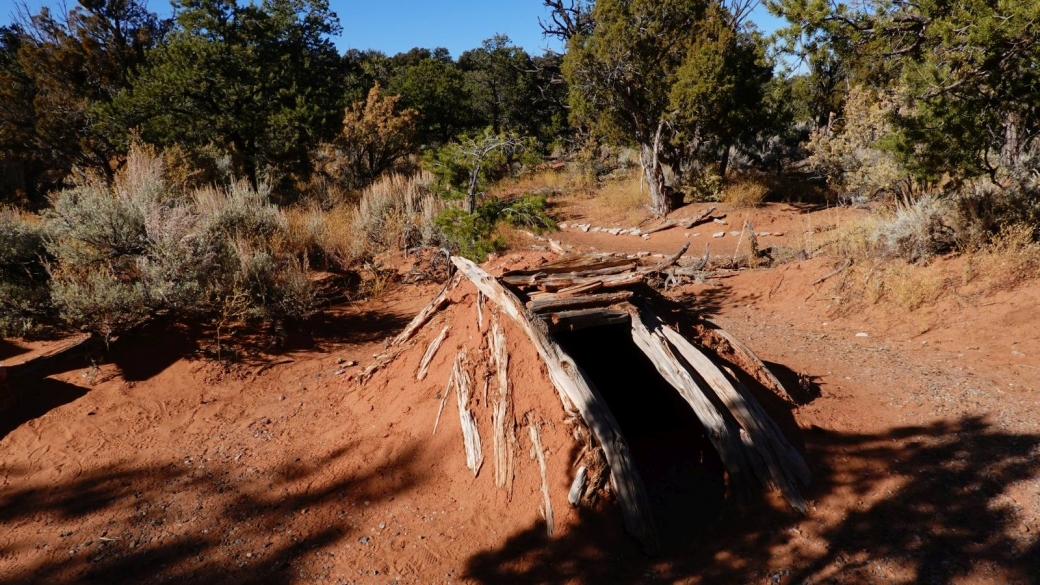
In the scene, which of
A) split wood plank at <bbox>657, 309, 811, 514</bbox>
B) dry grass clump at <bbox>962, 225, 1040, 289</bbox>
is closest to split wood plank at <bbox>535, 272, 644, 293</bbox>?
split wood plank at <bbox>657, 309, 811, 514</bbox>

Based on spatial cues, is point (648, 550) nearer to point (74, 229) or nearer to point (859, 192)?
point (74, 229)

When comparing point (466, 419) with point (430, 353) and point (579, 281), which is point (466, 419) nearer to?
point (430, 353)

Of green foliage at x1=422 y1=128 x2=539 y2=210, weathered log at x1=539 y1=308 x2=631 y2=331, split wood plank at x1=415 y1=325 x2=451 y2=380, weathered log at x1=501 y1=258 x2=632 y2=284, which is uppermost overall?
green foliage at x1=422 y1=128 x2=539 y2=210

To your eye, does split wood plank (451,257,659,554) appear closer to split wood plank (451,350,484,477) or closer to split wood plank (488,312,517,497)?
split wood plank (488,312,517,497)

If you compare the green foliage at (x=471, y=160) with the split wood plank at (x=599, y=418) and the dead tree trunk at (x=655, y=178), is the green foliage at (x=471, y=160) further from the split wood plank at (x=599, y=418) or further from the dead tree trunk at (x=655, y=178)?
the dead tree trunk at (x=655, y=178)

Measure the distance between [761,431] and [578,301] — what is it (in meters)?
1.42

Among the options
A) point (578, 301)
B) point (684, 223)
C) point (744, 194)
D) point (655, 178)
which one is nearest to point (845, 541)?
point (578, 301)

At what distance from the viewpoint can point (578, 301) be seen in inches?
146

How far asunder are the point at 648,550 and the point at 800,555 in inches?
31.3

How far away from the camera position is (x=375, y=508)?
3316 mm

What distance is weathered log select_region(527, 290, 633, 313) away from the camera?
3607 millimetres

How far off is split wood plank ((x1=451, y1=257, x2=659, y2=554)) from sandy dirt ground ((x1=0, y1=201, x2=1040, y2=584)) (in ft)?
0.44

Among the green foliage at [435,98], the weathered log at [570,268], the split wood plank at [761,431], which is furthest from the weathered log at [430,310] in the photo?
the green foliage at [435,98]

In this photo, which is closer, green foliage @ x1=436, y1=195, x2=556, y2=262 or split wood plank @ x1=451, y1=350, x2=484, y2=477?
split wood plank @ x1=451, y1=350, x2=484, y2=477
